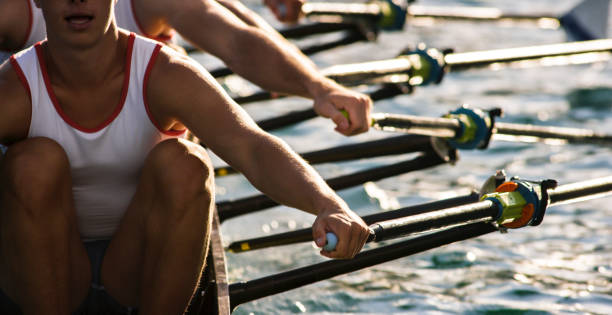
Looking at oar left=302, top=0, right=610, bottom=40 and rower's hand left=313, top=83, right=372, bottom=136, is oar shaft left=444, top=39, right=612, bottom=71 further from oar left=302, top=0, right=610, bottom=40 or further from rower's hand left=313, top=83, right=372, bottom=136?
rower's hand left=313, top=83, right=372, bottom=136

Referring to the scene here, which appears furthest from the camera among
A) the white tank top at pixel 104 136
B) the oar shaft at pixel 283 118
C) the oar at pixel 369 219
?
the oar shaft at pixel 283 118

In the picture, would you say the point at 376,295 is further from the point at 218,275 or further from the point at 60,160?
the point at 60,160

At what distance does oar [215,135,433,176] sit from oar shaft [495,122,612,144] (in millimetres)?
365

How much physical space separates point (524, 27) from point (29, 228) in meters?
5.72

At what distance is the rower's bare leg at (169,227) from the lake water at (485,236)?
2.72ft

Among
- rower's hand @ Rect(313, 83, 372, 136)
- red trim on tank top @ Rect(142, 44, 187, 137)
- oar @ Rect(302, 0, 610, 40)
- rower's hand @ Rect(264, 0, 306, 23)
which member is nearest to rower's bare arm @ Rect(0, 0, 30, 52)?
red trim on tank top @ Rect(142, 44, 187, 137)

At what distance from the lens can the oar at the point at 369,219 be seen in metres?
2.62

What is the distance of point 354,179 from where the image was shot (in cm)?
325

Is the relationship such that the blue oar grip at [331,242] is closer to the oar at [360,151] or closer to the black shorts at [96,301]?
the black shorts at [96,301]

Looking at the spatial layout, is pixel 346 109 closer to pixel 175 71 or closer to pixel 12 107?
pixel 175 71

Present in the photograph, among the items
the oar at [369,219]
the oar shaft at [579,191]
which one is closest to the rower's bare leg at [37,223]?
the oar at [369,219]

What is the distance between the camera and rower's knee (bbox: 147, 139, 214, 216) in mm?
1932

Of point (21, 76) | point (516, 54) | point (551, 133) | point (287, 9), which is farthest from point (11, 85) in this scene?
point (516, 54)

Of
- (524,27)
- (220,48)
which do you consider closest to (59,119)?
(220,48)
